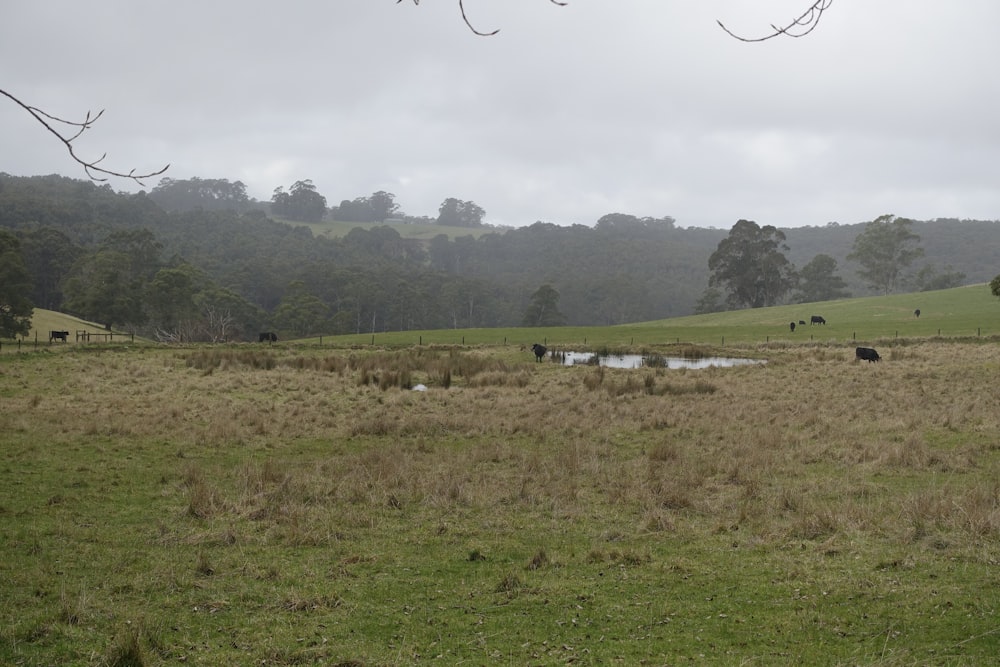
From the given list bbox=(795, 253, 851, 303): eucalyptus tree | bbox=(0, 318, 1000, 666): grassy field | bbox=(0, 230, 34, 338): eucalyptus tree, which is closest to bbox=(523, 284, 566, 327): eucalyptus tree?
bbox=(795, 253, 851, 303): eucalyptus tree

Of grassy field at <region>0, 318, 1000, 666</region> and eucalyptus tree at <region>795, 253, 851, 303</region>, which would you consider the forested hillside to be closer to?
eucalyptus tree at <region>795, 253, 851, 303</region>

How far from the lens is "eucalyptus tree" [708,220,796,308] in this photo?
109750 millimetres

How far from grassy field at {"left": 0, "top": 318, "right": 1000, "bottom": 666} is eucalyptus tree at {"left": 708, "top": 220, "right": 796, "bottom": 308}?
91651mm

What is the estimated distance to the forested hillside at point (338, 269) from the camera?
90500mm

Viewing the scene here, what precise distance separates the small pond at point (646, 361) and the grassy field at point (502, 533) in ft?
70.1

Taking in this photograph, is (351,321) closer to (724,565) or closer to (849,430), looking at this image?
(849,430)

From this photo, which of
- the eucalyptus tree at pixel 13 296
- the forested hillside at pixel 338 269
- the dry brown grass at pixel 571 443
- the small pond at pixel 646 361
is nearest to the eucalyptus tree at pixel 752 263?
the forested hillside at pixel 338 269

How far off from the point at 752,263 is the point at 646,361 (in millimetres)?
71329

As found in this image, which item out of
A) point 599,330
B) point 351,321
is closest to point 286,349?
point 599,330

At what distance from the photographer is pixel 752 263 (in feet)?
362

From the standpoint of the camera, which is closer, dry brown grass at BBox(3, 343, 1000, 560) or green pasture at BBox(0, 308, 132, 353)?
dry brown grass at BBox(3, 343, 1000, 560)

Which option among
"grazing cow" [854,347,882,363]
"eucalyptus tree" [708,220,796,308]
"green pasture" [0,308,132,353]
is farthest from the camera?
"eucalyptus tree" [708,220,796,308]

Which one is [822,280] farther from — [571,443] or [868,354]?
[571,443]

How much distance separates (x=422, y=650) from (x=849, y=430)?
1427 cm
